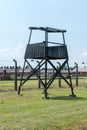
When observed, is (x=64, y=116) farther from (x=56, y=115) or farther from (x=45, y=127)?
(x=45, y=127)

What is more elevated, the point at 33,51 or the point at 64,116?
the point at 33,51

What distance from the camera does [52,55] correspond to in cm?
1870

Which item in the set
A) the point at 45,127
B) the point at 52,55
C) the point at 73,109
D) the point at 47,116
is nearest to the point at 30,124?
the point at 45,127

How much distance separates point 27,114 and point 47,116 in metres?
0.61

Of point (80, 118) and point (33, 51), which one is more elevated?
point (33, 51)

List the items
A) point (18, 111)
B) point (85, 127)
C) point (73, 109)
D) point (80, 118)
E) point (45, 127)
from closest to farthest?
point (45, 127), point (85, 127), point (80, 118), point (18, 111), point (73, 109)

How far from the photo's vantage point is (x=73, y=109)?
42.5ft

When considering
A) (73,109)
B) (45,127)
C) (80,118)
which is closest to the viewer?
(45,127)

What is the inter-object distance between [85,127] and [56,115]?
→ 1237 mm

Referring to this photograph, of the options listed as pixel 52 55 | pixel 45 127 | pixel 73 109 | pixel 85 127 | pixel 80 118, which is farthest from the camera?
pixel 52 55

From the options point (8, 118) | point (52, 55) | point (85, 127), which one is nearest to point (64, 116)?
point (85, 127)

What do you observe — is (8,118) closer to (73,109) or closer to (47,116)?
(47,116)

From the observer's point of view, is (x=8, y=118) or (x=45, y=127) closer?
(x=45, y=127)

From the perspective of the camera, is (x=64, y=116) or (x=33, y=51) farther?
(x=33, y=51)
